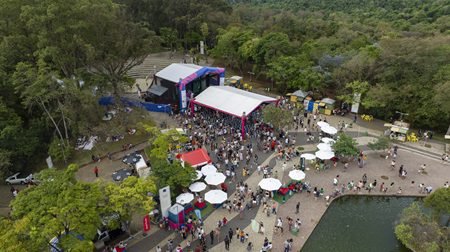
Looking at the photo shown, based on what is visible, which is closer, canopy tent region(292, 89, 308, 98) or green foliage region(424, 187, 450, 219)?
green foliage region(424, 187, 450, 219)

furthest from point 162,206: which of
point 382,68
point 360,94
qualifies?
point 382,68

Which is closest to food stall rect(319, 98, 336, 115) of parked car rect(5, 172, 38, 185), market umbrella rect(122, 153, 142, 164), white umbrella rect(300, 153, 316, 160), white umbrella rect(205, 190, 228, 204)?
white umbrella rect(300, 153, 316, 160)

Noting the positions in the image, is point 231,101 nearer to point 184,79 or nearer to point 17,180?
point 184,79

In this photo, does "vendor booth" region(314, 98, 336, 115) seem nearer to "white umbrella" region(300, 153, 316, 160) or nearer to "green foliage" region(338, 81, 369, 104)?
"green foliage" region(338, 81, 369, 104)

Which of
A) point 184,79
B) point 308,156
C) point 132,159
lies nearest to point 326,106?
point 308,156

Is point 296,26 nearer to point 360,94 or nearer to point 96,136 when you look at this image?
→ point 360,94

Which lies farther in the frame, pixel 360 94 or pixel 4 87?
pixel 360 94
